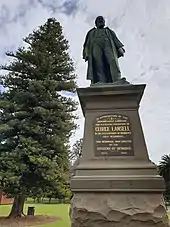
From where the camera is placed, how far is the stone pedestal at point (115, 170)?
16.4 ft

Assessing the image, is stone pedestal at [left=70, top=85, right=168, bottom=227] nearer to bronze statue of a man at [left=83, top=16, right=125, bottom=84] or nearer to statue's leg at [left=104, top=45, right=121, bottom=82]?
statue's leg at [left=104, top=45, right=121, bottom=82]

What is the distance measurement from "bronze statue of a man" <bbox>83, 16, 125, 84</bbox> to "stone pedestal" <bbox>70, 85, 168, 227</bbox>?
707 mm

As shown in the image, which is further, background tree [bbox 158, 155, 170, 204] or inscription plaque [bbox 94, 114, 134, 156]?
background tree [bbox 158, 155, 170, 204]

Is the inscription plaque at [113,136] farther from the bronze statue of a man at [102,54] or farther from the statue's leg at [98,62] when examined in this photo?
the statue's leg at [98,62]

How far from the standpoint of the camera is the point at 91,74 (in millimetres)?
6645

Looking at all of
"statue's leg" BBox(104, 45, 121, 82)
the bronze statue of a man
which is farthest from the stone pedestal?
the bronze statue of a man

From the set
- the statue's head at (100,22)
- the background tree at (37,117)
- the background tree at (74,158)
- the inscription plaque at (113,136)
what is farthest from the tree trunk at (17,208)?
the statue's head at (100,22)

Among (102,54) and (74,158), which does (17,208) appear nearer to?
(102,54)

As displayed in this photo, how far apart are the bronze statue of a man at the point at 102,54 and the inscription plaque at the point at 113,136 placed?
3.70 feet

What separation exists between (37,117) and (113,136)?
32.2 feet

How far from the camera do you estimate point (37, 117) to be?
15.0 metres

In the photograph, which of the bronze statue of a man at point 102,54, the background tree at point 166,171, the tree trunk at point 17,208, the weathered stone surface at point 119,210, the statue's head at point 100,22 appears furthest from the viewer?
the background tree at point 166,171

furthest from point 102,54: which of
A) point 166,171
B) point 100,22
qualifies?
point 166,171

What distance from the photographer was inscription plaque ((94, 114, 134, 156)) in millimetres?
5613
